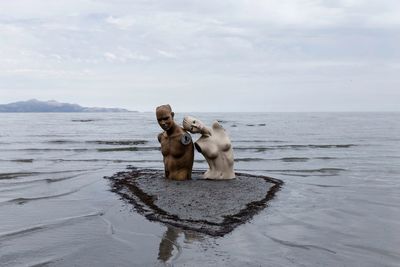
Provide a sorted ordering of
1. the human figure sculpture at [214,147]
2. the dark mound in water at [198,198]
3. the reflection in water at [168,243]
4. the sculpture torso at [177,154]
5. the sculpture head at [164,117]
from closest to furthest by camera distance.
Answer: the reflection in water at [168,243], the dark mound in water at [198,198], the sculpture head at [164,117], the sculpture torso at [177,154], the human figure sculpture at [214,147]

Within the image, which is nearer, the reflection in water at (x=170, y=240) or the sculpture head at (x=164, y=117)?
the reflection in water at (x=170, y=240)

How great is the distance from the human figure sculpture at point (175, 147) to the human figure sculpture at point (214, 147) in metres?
0.25

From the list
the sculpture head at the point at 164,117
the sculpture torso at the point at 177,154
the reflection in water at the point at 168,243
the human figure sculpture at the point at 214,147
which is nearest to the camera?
the reflection in water at the point at 168,243

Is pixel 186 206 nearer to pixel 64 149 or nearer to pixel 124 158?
pixel 124 158

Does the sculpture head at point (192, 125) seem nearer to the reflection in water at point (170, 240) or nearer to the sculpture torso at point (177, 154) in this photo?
the sculpture torso at point (177, 154)

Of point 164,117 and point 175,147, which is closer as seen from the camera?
point 164,117

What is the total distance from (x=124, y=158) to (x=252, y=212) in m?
12.6

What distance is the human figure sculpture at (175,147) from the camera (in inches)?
455

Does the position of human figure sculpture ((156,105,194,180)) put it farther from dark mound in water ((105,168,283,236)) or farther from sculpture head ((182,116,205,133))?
dark mound in water ((105,168,283,236))

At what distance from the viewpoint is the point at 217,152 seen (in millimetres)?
11797

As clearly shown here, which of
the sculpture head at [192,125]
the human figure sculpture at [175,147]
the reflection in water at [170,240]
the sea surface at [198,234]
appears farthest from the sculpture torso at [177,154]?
the reflection in water at [170,240]

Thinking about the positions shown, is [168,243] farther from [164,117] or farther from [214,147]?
[214,147]

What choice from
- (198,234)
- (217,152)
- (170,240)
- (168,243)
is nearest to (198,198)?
(198,234)

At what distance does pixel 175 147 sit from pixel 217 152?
0.97 meters
